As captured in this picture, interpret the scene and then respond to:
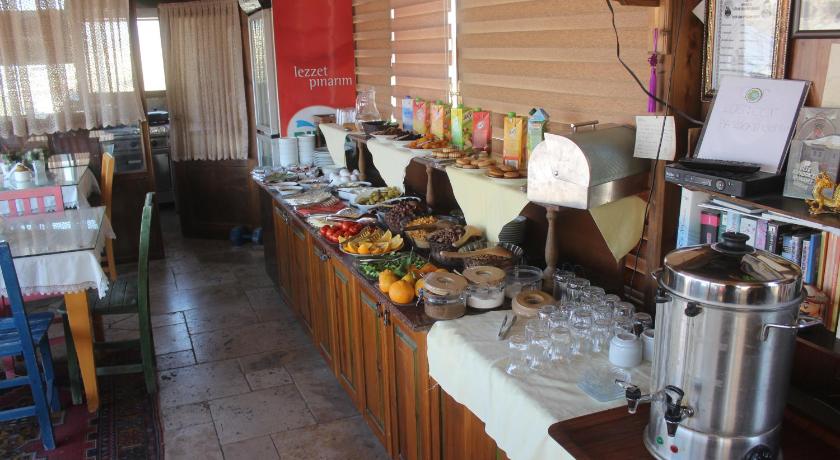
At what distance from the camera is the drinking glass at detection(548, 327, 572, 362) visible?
6.60ft

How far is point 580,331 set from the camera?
2061mm

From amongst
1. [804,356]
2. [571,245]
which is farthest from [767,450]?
[571,245]

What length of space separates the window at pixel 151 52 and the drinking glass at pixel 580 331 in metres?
6.88

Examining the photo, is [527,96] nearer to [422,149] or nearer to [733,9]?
[422,149]

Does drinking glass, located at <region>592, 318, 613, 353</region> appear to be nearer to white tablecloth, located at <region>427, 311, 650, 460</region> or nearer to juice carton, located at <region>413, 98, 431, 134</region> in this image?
white tablecloth, located at <region>427, 311, 650, 460</region>

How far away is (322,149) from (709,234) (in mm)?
3551

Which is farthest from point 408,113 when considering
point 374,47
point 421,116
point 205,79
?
point 205,79

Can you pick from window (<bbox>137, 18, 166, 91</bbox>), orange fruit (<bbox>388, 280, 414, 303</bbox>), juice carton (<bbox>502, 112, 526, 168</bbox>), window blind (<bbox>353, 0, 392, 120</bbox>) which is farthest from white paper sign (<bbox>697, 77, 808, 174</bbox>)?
window (<bbox>137, 18, 166, 91</bbox>)

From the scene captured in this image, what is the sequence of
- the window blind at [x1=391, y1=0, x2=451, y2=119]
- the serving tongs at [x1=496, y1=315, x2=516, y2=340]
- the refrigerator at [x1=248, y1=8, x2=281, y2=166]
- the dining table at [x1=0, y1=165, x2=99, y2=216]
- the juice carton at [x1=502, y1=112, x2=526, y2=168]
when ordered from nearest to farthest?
the serving tongs at [x1=496, y1=315, x2=516, y2=340] → the juice carton at [x1=502, y1=112, x2=526, y2=168] → the window blind at [x1=391, y1=0, x2=451, y2=119] → the dining table at [x1=0, y1=165, x2=99, y2=216] → the refrigerator at [x1=248, y1=8, x2=281, y2=166]

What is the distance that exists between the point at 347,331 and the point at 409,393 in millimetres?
835

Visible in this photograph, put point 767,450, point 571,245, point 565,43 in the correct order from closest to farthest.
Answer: point 767,450 → point 565,43 → point 571,245

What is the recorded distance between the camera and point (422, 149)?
11.3 ft

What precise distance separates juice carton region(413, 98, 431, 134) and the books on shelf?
2.09 meters

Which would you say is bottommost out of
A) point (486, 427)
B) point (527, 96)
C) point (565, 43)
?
point (486, 427)
